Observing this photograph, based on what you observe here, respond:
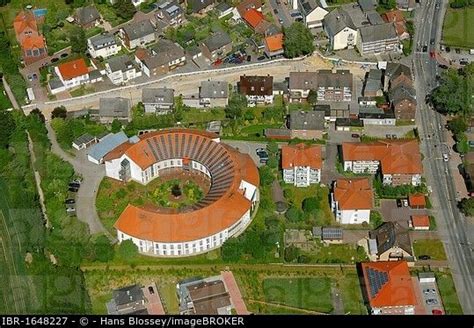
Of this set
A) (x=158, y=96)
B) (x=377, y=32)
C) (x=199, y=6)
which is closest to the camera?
(x=158, y=96)

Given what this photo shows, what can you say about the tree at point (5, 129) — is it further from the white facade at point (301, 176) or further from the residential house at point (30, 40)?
the white facade at point (301, 176)

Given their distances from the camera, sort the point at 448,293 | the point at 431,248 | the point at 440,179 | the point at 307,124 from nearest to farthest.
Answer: the point at 448,293, the point at 431,248, the point at 440,179, the point at 307,124

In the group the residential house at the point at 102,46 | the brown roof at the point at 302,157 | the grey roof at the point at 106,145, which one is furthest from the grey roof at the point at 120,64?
the brown roof at the point at 302,157

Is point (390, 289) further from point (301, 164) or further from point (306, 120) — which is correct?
point (306, 120)

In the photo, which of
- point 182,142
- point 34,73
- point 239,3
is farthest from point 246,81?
point 34,73

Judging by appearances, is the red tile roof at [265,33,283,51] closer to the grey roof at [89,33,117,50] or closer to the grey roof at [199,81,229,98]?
the grey roof at [199,81,229,98]

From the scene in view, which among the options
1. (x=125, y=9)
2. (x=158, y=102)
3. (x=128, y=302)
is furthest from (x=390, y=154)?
(x=125, y=9)
